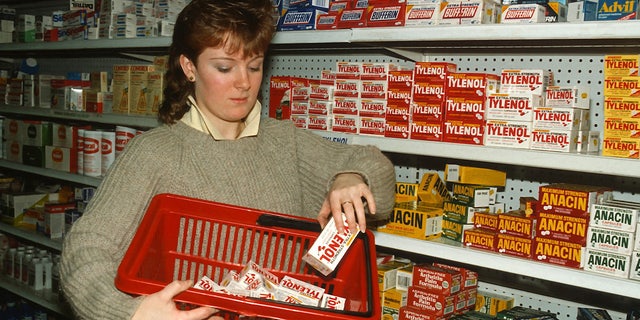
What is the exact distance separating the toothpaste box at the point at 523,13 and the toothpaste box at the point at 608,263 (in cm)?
70

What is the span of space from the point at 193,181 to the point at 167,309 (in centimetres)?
62

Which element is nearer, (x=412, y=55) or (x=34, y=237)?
(x=412, y=55)

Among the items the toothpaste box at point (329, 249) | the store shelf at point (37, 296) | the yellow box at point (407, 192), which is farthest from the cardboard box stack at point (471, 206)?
the store shelf at point (37, 296)

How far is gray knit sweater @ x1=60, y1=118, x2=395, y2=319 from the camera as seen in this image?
1272 mm

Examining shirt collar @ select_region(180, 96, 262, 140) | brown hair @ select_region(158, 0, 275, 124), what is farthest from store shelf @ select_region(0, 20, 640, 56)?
shirt collar @ select_region(180, 96, 262, 140)

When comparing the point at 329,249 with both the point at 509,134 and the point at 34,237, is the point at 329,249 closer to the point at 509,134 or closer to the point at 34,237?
the point at 509,134

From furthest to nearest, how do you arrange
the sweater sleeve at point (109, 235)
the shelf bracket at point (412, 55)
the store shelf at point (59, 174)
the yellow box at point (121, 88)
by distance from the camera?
the store shelf at point (59, 174) < the yellow box at point (121, 88) < the shelf bracket at point (412, 55) < the sweater sleeve at point (109, 235)

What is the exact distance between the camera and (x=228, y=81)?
1.67m

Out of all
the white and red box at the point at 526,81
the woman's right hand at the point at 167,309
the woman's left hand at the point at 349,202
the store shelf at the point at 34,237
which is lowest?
the store shelf at the point at 34,237

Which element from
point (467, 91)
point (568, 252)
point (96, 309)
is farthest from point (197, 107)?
point (568, 252)

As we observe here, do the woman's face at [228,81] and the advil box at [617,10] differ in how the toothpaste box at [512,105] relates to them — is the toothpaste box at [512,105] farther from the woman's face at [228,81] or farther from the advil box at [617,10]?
the woman's face at [228,81]

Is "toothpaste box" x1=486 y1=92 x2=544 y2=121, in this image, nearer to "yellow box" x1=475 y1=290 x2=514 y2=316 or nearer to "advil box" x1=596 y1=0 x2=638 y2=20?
"advil box" x1=596 y1=0 x2=638 y2=20

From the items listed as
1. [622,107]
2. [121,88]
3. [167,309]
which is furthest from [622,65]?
[121,88]

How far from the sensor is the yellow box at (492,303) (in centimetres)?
213
